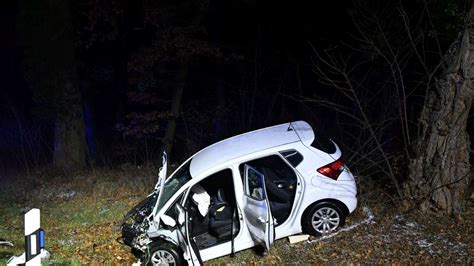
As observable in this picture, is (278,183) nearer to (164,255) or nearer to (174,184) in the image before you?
(174,184)

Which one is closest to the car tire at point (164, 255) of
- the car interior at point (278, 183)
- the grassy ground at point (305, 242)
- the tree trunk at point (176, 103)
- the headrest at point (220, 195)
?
the grassy ground at point (305, 242)

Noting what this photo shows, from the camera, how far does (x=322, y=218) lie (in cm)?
813

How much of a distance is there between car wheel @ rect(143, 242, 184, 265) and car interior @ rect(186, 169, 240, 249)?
0.39 m

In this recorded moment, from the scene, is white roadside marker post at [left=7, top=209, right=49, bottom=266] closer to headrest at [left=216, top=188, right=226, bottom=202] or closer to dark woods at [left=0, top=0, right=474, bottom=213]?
headrest at [left=216, top=188, right=226, bottom=202]

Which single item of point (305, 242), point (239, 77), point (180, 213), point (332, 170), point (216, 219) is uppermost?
point (239, 77)

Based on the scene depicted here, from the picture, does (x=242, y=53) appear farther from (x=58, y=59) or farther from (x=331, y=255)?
(x=331, y=255)

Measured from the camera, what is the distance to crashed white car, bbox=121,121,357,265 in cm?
778

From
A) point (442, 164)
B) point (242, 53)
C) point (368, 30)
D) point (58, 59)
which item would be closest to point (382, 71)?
point (368, 30)

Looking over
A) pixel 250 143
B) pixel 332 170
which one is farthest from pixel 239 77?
pixel 332 170

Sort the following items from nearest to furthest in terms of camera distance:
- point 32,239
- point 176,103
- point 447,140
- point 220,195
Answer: point 32,239
point 220,195
point 447,140
point 176,103

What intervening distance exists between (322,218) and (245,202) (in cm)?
134

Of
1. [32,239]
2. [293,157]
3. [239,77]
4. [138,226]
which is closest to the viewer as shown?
[32,239]

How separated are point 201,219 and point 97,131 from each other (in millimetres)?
17325

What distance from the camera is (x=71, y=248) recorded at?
9133 millimetres
